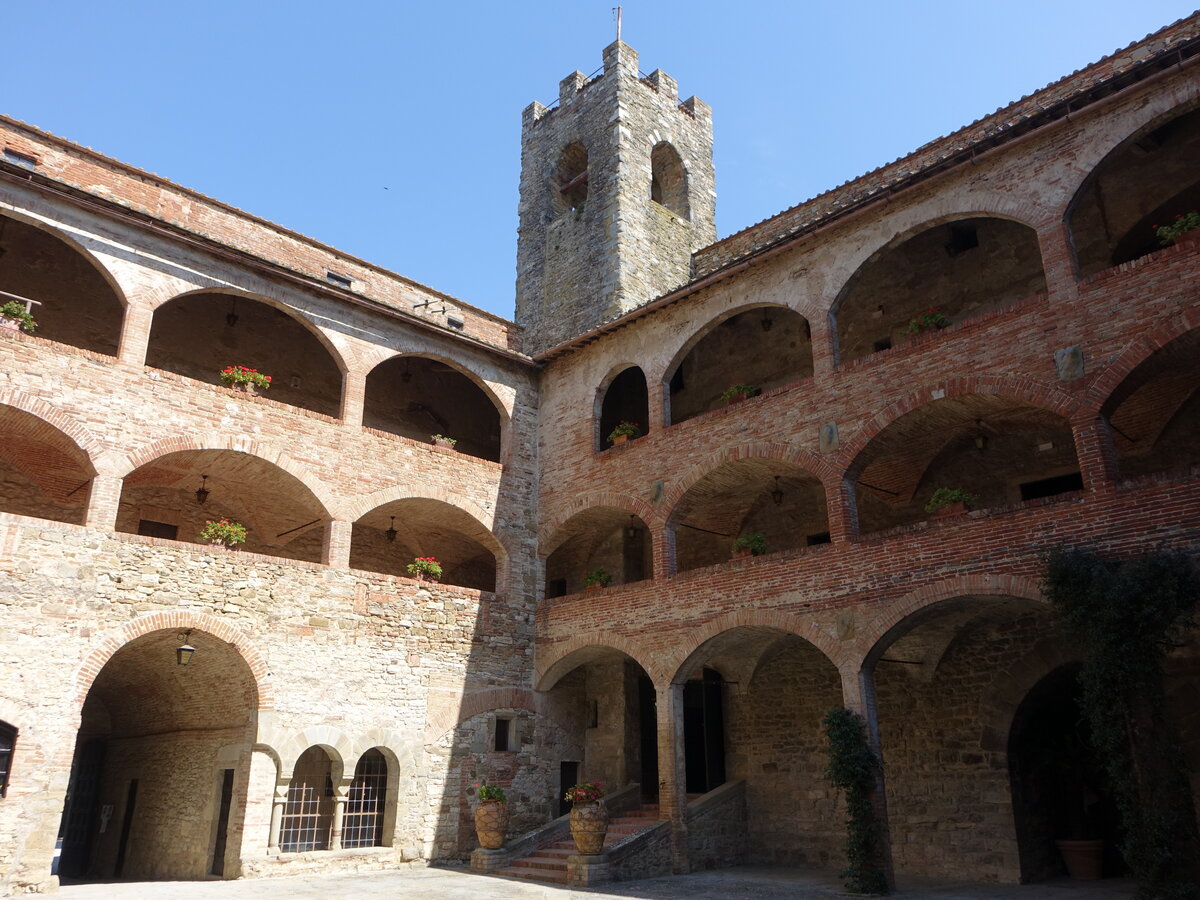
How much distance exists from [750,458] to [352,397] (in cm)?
675

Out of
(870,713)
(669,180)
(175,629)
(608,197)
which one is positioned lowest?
(870,713)

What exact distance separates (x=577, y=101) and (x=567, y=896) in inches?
768

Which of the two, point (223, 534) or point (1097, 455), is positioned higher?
point (1097, 455)

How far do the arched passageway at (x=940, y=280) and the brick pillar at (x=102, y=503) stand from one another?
10797mm

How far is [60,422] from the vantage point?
12.9 meters

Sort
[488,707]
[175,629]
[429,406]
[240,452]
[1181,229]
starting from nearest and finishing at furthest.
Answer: [1181,229] < [175,629] < [240,452] < [488,707] < [429,406]

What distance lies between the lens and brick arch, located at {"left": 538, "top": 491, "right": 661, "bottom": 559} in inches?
632

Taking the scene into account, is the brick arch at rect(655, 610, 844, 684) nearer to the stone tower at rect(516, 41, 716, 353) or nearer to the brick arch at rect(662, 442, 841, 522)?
the brick arch at rect(662, 442, 841, 522)

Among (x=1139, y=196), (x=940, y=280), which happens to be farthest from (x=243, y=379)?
(x=1139, y=196)

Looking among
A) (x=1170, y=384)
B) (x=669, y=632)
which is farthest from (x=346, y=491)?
(x=1170, y=384)

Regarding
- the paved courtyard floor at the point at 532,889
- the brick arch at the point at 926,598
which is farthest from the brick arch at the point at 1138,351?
the paved courtyard floor at the point at 532,889

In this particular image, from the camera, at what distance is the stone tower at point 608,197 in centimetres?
2208

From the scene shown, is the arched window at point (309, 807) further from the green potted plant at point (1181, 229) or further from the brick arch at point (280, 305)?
the green potted plant at point (1181, 229)

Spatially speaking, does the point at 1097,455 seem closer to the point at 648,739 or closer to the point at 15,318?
the point at 648,739
